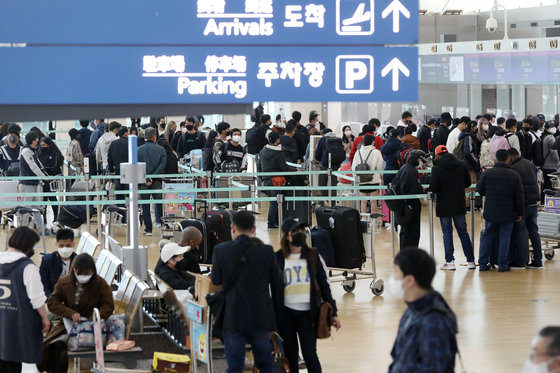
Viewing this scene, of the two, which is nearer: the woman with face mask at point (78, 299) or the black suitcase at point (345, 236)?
the woman with face mask at point (78, 299)

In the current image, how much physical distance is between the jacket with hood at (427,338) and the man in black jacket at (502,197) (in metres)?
7.19

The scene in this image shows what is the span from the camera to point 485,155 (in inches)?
648

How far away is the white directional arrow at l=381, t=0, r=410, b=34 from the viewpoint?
5.71 metres

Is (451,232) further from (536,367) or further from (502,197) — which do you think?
(536,367)

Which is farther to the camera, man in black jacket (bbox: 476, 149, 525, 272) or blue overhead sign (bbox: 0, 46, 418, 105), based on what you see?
man in black jacket (bbox: 476, 149, 525, 272)

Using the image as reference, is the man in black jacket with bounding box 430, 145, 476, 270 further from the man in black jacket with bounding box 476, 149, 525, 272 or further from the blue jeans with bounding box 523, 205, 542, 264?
the blue jeans with bounding box 523, 205, 542, 264

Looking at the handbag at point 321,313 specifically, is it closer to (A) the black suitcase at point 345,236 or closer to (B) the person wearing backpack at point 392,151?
(A) the black suitcase at point 345,236

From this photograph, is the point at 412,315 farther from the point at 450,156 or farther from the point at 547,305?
the point at 450,156

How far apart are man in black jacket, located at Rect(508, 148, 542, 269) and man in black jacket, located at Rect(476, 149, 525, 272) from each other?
0.22m

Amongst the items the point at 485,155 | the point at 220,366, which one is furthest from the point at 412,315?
the point at 485,155

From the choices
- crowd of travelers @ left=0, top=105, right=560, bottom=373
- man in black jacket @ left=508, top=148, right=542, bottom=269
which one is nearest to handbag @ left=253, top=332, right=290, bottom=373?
crowd of travelers @ left=0, top=105, right=560, bottom=373

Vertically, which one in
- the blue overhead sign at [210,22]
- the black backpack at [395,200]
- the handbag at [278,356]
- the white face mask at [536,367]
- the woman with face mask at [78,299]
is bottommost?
the handbag at [278,356]

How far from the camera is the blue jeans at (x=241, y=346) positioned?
662 centimetres

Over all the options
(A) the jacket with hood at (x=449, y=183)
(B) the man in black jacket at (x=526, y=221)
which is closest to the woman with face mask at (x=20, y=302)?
(A) the jacket with hood at (x=449, y=183)
